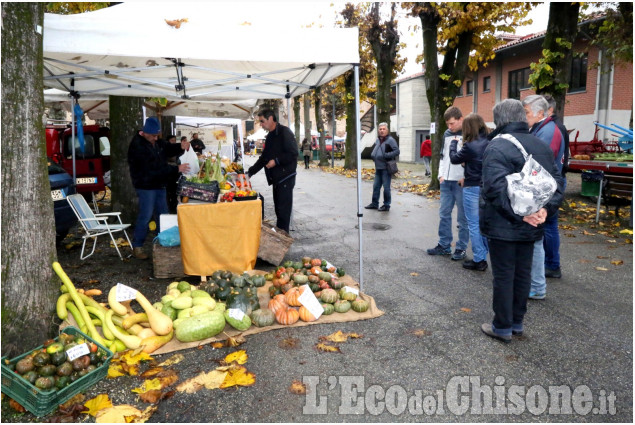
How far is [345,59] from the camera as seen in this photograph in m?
4.73

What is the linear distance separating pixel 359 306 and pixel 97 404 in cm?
238

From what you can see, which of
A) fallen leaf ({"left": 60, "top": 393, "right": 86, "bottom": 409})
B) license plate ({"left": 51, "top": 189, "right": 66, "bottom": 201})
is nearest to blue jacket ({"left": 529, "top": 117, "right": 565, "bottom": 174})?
fallen leaf ({"left": 60, "top": 393, "right": 86, "bottom": 409})

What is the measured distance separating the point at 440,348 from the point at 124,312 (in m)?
2.73

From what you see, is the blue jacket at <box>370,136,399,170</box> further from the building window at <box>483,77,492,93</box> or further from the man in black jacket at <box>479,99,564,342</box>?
the building window at <box>483,77,492,93</box>

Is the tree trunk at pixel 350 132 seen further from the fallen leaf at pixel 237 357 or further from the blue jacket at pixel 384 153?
the fallen leaf at pixel 237 357

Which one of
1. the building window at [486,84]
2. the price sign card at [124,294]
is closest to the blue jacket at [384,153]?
the price sign card at [124,294]

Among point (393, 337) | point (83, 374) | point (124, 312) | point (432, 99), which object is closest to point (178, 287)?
point (124, 312)

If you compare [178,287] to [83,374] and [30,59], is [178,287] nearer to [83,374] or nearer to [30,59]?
[83,374]

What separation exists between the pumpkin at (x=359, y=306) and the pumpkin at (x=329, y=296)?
0.19 meters

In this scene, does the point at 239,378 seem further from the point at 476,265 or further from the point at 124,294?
the point at 476,265

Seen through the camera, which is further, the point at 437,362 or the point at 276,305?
the point at 276,305

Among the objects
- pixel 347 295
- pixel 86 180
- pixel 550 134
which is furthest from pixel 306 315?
pixel 86 180

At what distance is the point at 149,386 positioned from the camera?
10.6ft

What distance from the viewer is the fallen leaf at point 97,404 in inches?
116
